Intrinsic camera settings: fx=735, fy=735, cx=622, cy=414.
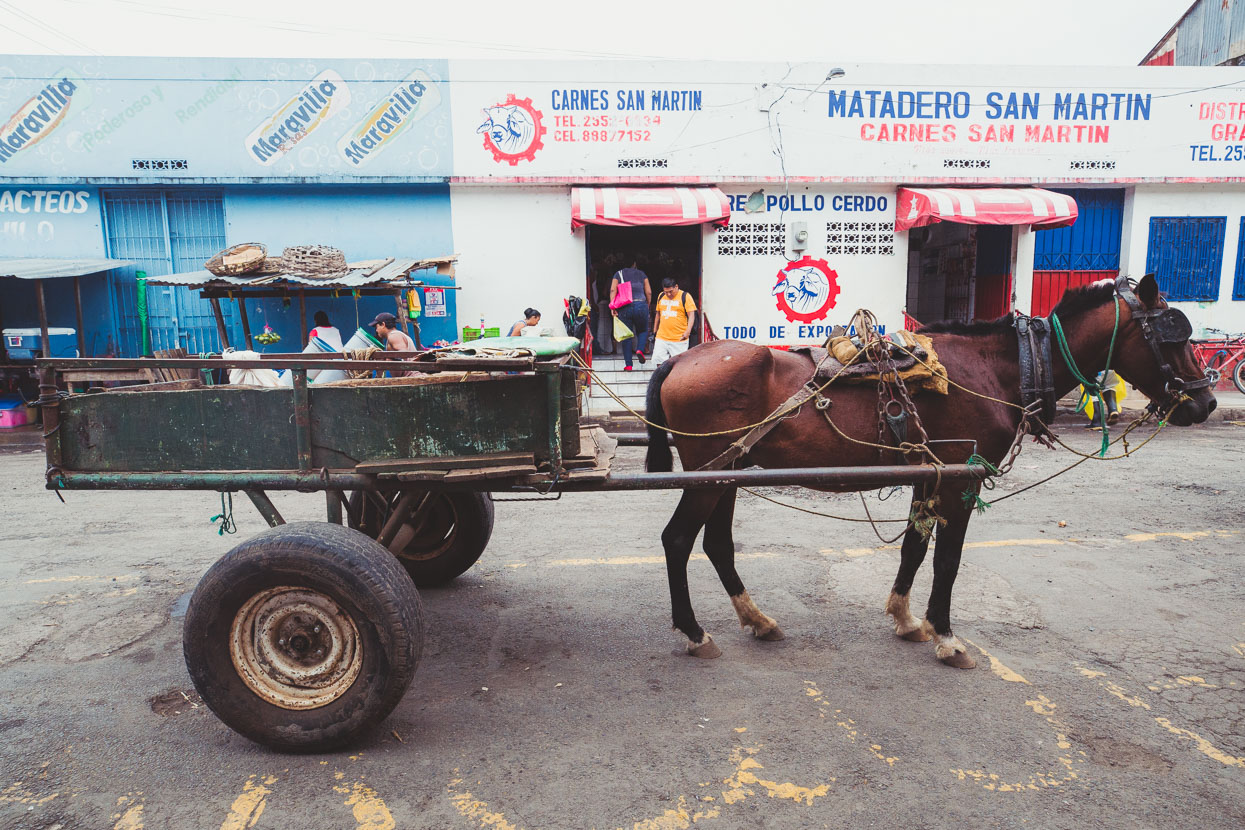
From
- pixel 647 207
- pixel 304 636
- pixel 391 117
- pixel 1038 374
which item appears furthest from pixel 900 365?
Result: pixel 391 117

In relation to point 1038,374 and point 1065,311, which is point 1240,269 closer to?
point 1065,311

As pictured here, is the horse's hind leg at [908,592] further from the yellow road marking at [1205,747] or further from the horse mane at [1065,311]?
the yellow road marking at [1205,747]

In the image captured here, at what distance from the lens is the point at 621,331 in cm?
1241

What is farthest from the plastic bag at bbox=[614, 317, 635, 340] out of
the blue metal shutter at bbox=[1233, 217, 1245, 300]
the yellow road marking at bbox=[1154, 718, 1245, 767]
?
the blue metal shutter at bbox=[1233, 217, 1245, 300]

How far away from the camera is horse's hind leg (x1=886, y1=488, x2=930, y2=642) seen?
3967mm

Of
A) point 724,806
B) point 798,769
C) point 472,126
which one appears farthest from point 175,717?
point 472,126

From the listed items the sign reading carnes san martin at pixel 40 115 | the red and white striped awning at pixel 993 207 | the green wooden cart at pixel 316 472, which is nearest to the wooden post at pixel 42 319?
the sign reading carnes san martin at pixel 40 115

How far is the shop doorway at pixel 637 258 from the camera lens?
14.2m

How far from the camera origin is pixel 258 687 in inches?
116

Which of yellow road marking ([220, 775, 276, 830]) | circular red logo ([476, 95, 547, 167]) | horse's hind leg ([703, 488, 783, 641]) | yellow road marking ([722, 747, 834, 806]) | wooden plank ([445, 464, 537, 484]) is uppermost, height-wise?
circular red logo ([476, 95, 547, 167])

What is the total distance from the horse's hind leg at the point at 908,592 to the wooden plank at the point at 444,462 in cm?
222

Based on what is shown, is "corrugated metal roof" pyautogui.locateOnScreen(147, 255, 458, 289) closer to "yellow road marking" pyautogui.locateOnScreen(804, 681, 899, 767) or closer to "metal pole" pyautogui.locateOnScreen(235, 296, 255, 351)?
"metal pole" pyautogui.locateOnScreen(235, 296, 255, 351)

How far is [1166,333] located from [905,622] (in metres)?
1.98

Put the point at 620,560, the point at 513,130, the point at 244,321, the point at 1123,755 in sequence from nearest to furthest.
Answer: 1. the point at 1123,755
2. the point at 620,560
3. the point at 244,321
4. the point at 513,130
